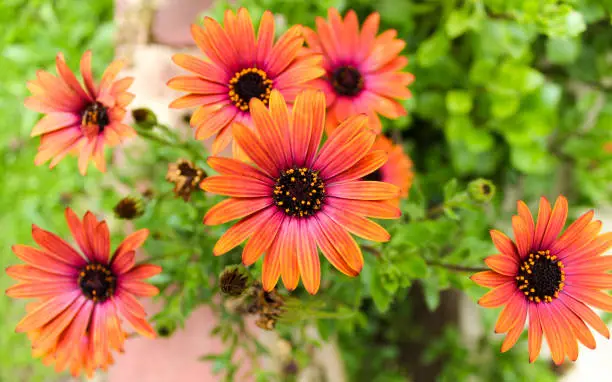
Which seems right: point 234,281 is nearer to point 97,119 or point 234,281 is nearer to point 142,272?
point 142,272

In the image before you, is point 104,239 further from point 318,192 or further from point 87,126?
point 318,192

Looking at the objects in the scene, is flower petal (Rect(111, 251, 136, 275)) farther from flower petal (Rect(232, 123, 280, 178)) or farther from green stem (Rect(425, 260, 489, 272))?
green stem (Rect(425, 260, 489, 272))

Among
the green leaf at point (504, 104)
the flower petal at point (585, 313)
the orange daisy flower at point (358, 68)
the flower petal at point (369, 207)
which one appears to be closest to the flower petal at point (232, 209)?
the flower petal at point (369, 207)

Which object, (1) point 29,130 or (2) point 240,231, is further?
(1) point 29,130

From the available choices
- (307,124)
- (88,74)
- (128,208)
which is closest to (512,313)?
(307,124)

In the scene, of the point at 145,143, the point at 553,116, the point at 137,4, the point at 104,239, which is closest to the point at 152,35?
the point at 137,4

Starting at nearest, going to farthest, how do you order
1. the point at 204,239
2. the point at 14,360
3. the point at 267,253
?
the point at 267,253
the point at 204,239
the point at 14,360
